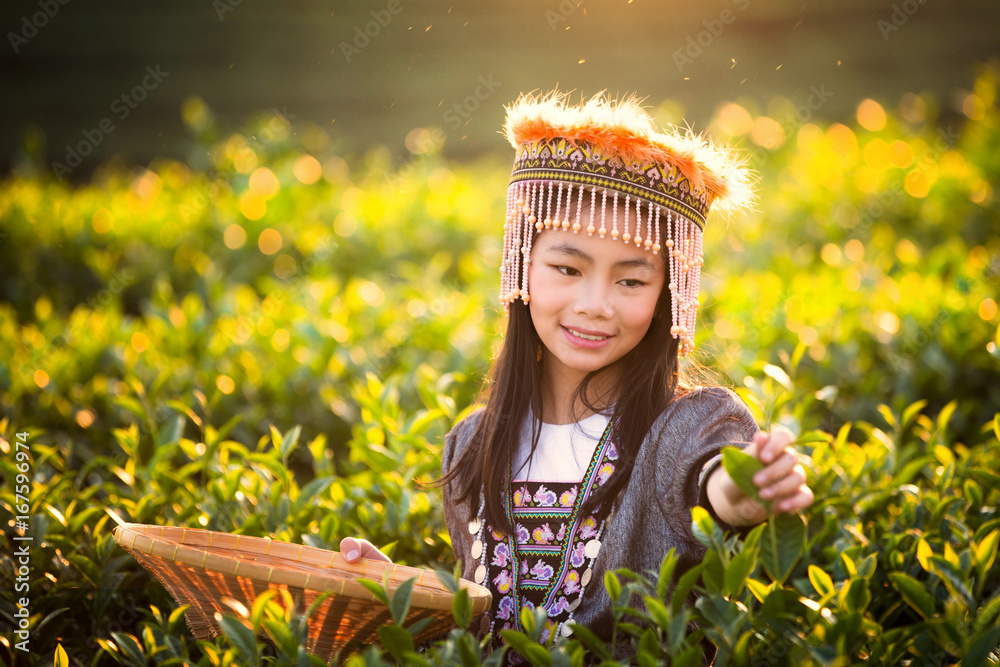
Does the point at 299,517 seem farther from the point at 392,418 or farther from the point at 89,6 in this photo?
the point at 89,6

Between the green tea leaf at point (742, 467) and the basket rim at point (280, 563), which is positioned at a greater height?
the green tea leaf at point (742, 467)

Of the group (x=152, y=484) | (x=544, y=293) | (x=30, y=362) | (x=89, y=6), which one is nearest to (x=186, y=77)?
(x=89, y=6)

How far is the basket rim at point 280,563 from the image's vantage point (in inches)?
53.9

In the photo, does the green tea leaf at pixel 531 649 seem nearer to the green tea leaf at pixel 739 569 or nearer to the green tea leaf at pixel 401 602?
the green tea leaf at pixel 401 602

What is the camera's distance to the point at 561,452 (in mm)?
1937

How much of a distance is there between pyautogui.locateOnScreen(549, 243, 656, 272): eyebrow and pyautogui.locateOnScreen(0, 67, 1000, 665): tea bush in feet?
1.89

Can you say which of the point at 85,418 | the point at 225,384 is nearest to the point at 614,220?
the point at 225,384

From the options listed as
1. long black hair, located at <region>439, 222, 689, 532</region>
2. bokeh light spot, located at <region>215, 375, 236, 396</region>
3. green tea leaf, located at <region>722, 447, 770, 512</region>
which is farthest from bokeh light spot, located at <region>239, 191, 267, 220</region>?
green tea leaf, located at <region>722, 447, 770, 512</region>

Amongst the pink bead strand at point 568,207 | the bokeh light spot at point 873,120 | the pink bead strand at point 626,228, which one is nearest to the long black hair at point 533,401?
the pink bead strand at point 626,228

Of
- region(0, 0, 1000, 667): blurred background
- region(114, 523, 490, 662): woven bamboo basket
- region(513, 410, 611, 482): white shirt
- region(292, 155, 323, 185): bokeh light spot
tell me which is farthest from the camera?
region(292, 155, 323, 185): bokeh light spot

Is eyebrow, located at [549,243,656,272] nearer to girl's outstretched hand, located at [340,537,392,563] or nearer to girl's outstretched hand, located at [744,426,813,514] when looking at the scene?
girl's outstretched hand, located at [744,426,813,514]

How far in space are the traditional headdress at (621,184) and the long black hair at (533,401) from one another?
0.07 m

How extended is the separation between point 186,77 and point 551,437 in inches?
333

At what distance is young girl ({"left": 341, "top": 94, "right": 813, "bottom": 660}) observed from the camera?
69.2 inches
